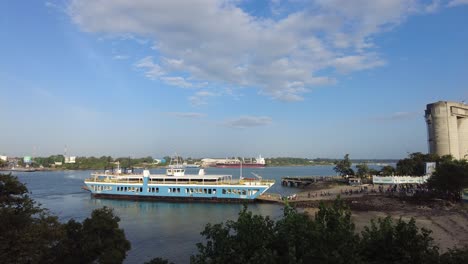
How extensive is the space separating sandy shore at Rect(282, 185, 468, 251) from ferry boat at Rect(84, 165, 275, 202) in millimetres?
8773

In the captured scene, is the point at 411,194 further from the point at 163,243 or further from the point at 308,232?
the point at 308,232

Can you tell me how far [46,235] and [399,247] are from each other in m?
13.5

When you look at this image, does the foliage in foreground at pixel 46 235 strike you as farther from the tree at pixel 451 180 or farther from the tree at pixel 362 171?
the tree at pixel 362 171

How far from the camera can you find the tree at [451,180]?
4900 centimetres

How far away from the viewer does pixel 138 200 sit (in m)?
62.2

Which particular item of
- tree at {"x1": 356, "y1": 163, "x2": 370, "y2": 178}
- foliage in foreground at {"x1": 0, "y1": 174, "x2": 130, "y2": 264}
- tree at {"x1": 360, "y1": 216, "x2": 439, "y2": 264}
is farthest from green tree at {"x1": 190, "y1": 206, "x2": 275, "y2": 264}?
tree at {"x1": 356, "y1": 163, "x2": 370, "y2": 178}

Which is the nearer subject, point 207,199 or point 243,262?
point 243,262

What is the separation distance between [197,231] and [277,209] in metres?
16.9

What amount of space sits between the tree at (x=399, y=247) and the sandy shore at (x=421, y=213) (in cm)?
2122

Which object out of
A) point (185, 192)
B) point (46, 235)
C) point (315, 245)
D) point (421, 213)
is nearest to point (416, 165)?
point (421, 213)

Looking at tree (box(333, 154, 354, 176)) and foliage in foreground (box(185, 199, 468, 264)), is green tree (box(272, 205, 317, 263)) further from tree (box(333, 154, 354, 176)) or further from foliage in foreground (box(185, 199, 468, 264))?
tree (box(333, 154, 354, 176))

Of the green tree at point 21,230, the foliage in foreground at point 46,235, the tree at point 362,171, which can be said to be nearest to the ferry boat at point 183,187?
the foliage in foreground at point 46,235

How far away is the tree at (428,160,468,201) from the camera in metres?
49.0

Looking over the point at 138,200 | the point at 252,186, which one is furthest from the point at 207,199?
the point at 138,200
